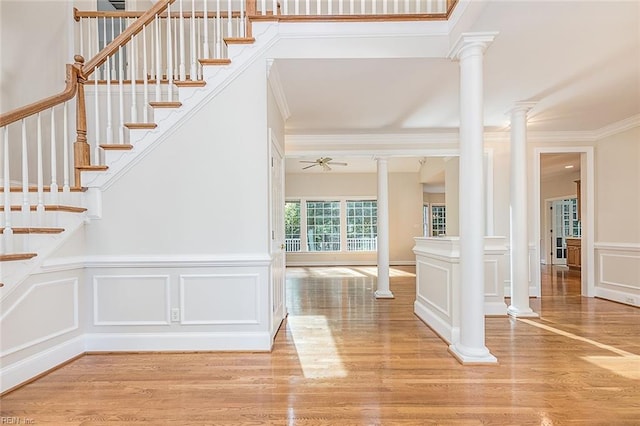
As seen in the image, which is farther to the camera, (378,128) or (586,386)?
(378,128)

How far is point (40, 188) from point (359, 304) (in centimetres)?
395

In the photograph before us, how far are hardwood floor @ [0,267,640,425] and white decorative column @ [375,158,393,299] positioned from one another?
67.0 inches

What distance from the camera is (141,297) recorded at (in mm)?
3160

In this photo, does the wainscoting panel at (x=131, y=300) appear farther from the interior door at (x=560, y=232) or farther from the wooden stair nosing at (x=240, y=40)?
the interior door at (x=560, y=232)

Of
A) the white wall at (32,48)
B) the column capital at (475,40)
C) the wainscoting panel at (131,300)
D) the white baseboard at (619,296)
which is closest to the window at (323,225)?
the white baseboard at (619,296)

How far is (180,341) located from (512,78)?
13.7 ft

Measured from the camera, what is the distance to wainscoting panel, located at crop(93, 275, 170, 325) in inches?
124

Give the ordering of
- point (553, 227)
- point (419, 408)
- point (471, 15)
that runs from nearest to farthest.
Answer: point (419, 408), point (471, 15), point (553, 227)

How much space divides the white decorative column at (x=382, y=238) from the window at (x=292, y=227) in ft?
16.2

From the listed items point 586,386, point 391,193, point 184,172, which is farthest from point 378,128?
point 391,193

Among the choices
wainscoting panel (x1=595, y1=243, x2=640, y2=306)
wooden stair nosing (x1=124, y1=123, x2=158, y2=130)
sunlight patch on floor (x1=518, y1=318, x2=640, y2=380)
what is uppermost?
wooden stair nosing (x1=124, y1=123, x2=158, y2=130)

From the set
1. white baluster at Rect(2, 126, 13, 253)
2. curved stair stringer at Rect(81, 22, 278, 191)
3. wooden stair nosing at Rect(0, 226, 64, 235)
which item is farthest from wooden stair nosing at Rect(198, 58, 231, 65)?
wooden stair nosing at Rect(0, 226, 64, 235)

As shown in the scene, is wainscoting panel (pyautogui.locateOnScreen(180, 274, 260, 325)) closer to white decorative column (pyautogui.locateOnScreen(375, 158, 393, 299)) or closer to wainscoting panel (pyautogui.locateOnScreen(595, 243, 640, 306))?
white decorative column (pyautogui.locateOnScreen(375, 158, 393, 299))

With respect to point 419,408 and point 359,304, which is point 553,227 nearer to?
point 359,304
